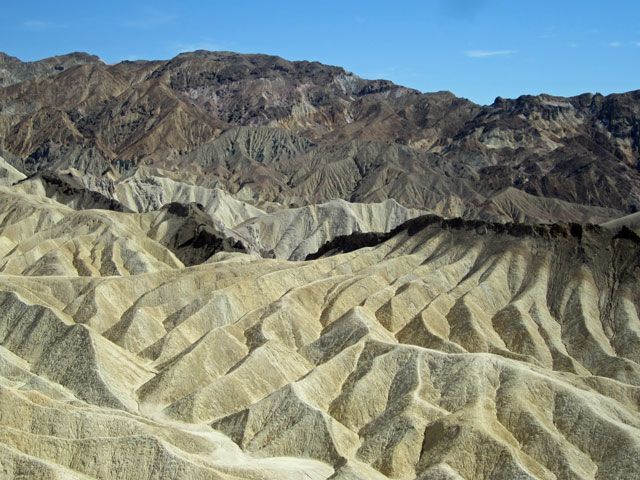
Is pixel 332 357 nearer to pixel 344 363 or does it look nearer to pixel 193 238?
pixel 344 363

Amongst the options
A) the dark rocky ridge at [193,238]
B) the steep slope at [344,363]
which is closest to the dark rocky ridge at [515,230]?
the steep slope at [344,363]

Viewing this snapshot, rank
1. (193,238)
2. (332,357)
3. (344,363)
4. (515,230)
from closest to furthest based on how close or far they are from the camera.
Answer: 1. (344,363)
2. (332,357)
3. (515,230)
4. (193,238)

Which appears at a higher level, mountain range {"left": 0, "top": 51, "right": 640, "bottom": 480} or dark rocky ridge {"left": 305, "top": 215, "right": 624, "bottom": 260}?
dark rocky ridge {"left": 305, "top": 215, "right": 624, "bottom": 260}

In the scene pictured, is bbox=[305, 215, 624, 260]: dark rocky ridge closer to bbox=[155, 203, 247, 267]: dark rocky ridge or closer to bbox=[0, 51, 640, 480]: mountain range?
bbox=[0, 51, 640, 480]: mountain range

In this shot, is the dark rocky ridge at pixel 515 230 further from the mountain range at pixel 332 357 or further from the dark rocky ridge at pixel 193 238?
the dark rocky ridge at pixel 193 238

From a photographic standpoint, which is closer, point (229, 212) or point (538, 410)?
point (538, 410)

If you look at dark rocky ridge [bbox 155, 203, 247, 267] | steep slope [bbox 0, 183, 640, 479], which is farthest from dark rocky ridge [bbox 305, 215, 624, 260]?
dark rocky ridge [bbox 155, 203, 247, 267]

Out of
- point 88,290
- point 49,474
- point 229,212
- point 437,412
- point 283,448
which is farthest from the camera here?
point 229,212

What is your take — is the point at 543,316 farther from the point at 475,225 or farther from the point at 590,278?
the point at 475,225

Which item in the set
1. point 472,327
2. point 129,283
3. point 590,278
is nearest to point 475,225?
point 590,278

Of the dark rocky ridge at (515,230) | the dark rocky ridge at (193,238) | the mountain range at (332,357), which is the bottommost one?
the mountain range at (332,357)

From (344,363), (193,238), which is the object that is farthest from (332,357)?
(193,238)
